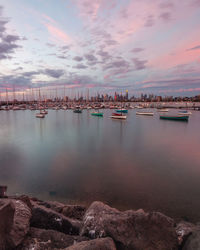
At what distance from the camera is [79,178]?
1072 centimetres

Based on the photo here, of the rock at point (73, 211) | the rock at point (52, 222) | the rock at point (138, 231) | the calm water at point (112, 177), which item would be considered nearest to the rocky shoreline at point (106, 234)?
the rock at point (138, 231)

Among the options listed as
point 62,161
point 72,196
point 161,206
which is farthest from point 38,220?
point 62,161

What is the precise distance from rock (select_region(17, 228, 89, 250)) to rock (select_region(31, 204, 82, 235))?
0.61 metres

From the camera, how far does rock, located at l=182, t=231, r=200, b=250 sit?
330 cm

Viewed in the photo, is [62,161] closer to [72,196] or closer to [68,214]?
[72,196]

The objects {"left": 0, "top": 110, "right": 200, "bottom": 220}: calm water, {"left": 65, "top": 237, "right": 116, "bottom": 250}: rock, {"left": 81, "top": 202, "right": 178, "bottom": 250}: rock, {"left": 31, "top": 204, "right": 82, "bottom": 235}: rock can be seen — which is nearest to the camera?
{"left": 65, "top": 237, "right": 116, "bottom": 250}: rock

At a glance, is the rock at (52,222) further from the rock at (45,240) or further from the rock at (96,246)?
the rock at (96,246)

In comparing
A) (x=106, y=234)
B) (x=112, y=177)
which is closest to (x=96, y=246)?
(x=106, y=234)

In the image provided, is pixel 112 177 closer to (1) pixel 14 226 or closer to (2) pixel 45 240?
(2) pixel 45 240

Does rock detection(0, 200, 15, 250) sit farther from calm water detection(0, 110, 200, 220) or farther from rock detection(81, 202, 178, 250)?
calm water detection(0, 110, 200, 220)

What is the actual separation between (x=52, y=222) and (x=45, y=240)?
3.20 ft

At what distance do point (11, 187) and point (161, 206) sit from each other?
895cm

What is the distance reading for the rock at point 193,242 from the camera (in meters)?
3.30

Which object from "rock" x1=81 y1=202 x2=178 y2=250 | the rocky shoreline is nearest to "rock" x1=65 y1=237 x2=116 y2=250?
the rocky shoreline
